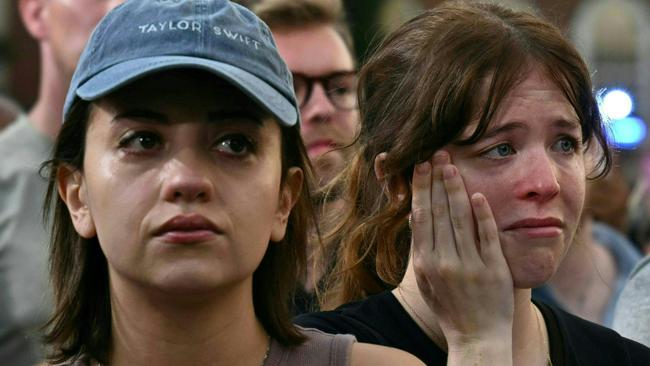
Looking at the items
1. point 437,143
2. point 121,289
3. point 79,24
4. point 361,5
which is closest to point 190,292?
point 121,289

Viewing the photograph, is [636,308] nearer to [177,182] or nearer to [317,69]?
[317,69]

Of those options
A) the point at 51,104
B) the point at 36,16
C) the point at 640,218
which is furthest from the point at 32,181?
the point at 640,218

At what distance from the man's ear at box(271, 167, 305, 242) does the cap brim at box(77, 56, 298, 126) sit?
199 millimetres

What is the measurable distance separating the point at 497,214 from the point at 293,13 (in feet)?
7.36

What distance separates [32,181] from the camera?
19.0ft

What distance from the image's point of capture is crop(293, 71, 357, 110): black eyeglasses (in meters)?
5.47

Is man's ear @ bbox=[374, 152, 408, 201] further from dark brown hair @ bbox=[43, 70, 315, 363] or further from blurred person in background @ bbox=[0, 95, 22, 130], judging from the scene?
blurred person in background @ bbox=[0, 95, 22, 130]

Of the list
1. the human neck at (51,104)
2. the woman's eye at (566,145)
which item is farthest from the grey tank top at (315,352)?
the human neck at (51,104)

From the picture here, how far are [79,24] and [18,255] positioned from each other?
3.48 ft

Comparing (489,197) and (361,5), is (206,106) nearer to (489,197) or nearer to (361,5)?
(489,197)

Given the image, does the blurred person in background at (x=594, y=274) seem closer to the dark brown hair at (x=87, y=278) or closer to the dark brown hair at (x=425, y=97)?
the dark brown hair at (x=425, y=97)

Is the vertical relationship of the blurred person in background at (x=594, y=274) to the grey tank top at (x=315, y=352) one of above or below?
below

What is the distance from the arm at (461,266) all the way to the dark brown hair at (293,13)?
6.79ft

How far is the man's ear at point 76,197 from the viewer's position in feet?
10.1
